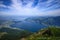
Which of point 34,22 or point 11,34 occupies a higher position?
point 34,22

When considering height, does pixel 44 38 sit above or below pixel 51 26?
below

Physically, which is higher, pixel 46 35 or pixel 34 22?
pixel 34 22

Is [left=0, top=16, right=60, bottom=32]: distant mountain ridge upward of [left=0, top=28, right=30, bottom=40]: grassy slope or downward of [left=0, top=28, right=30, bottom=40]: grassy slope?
upward

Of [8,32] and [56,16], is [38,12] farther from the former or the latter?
[8,32]

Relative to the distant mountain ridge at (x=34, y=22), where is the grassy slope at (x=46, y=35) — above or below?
below

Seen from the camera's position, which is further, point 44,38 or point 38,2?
point 38,2

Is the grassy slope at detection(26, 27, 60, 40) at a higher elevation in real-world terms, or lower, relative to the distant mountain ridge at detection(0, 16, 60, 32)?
lower

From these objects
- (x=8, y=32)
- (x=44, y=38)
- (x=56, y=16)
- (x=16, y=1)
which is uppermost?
(x=16, y=1)

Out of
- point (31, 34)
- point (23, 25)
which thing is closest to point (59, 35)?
point (31, 34)

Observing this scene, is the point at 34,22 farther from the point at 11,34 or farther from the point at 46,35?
the point at 11,34

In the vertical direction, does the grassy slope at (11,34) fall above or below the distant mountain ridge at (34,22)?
below

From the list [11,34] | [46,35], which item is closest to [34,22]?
[46,35]
